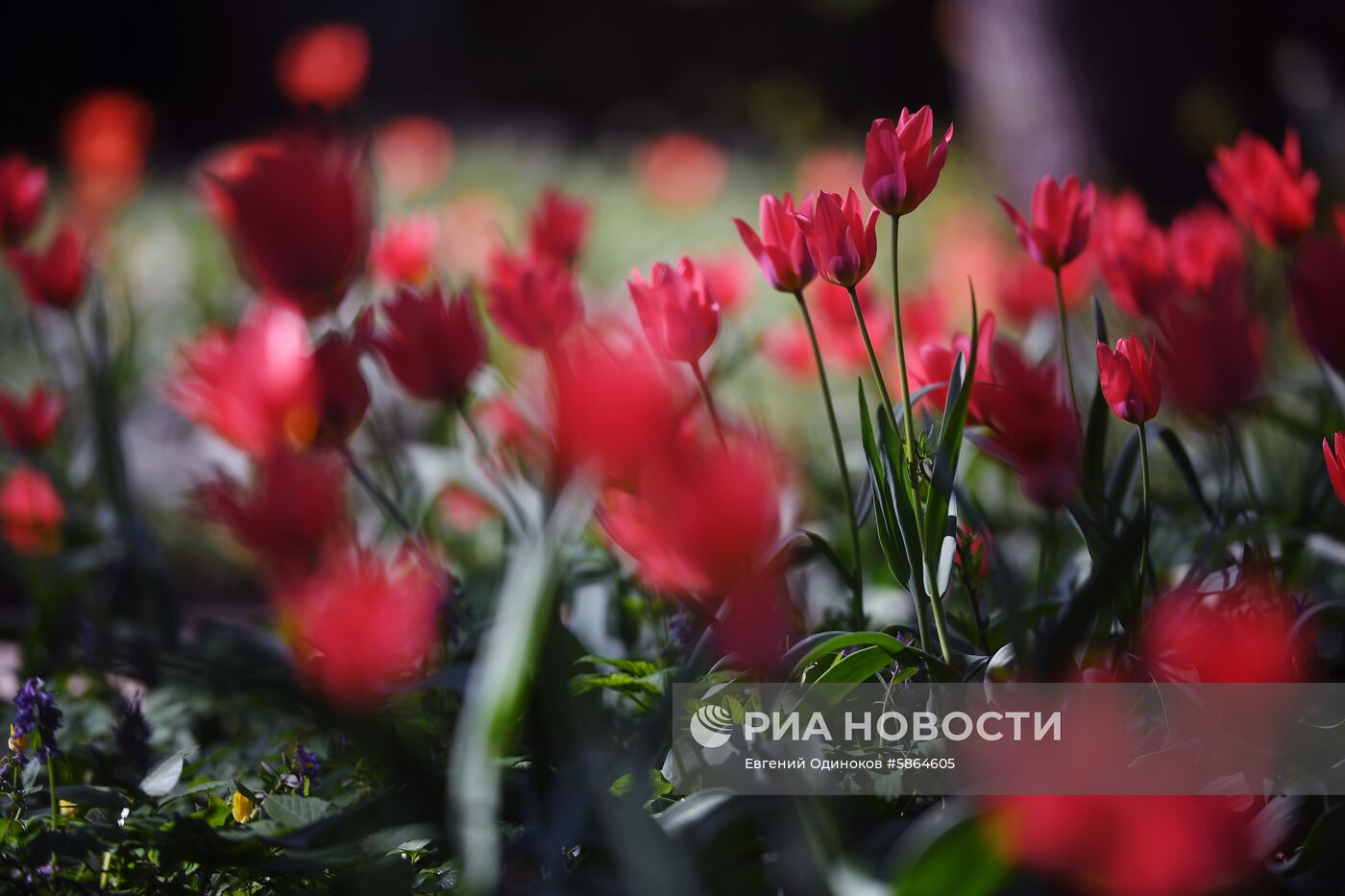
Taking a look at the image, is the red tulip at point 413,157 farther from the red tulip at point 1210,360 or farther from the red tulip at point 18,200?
the red tulip at point 1210,360

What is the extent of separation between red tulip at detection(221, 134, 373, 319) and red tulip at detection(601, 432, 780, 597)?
1.00ft

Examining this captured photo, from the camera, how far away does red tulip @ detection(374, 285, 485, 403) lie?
0.93 metres

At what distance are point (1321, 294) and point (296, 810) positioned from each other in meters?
0.98

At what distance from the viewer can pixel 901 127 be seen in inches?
34.9

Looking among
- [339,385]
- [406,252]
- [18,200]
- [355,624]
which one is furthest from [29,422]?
[355,624]

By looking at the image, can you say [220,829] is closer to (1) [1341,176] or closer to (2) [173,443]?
(2) [173,443]

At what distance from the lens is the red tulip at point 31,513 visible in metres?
1.52

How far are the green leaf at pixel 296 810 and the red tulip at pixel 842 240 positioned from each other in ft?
1.92

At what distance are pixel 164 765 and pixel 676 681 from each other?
0.48 meters

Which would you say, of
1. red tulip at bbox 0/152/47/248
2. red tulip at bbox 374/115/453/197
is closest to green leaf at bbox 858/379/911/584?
red tulip at bbox 0/152/47/248

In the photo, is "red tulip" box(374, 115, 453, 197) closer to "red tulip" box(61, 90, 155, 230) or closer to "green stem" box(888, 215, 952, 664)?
"red tulip" box(61, 90, 155, 230)

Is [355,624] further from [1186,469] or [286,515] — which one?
[1186,469]

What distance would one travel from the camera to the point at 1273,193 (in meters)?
1.16

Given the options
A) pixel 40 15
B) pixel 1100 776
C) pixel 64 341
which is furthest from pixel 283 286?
pixel 40 15
